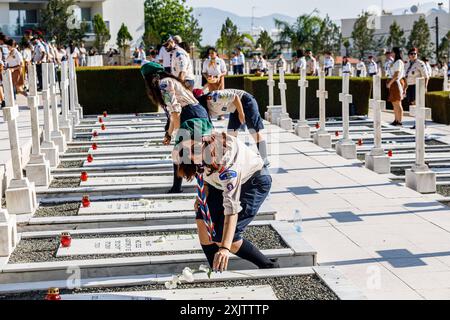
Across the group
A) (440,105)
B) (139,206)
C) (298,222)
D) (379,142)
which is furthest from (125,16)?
(298,222)

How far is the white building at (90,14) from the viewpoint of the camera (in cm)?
5593

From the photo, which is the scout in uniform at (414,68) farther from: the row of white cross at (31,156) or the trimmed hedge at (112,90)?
the row of white cross at (31,156)

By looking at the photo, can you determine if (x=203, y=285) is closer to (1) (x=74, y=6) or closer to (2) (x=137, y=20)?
(1) (x=74, y=6)

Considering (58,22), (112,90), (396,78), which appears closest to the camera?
(396,78)

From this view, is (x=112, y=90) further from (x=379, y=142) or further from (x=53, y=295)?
(x=53, y=295)

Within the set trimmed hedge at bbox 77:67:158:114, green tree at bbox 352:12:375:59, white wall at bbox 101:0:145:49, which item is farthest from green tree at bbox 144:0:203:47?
trimmed hedge at bbox 77:67:158:114

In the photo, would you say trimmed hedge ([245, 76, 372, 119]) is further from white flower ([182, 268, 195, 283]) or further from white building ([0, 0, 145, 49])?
white building ([0, 0, 145, 49])

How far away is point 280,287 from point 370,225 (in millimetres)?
2611

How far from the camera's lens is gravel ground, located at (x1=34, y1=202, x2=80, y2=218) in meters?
8.86

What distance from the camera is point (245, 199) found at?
241 inches

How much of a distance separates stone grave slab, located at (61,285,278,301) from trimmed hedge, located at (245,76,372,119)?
15.4 metres

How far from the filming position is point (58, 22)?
52.9 metres

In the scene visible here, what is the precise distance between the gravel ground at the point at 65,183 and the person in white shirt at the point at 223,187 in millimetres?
4842

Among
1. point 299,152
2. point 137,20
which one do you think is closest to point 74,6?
point 137,20
